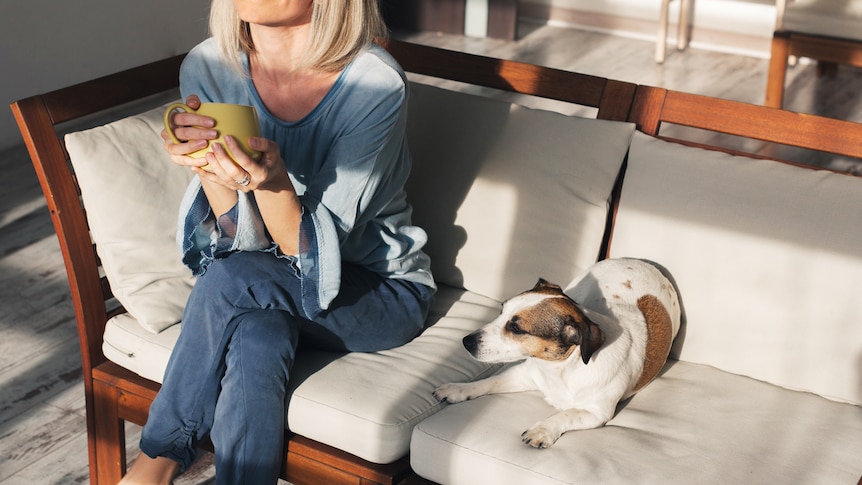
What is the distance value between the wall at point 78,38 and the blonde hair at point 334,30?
2.78 m

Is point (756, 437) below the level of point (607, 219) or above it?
below

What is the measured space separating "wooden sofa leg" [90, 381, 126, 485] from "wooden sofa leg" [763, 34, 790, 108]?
10.6ft

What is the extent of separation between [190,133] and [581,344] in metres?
0.74

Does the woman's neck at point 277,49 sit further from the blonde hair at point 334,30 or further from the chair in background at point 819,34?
the chair in background at point 819,34

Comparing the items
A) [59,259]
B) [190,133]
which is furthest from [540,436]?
[59,259]

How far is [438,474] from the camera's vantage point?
1.74 metres

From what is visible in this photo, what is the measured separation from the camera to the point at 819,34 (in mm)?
4230

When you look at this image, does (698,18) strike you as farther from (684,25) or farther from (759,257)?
(759,257)

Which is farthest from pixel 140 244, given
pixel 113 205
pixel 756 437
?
pixel 756 437

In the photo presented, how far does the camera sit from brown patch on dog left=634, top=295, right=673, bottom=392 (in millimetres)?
1883

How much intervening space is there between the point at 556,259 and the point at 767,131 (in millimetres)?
516

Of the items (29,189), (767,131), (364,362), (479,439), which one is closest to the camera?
(479,439)

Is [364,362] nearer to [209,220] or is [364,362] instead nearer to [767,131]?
[209,220]

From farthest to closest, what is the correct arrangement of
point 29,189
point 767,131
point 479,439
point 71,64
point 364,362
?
1. point 71,64
2. point 29,189
3. point 767,131
4. point 364,362
5. point 479,439
